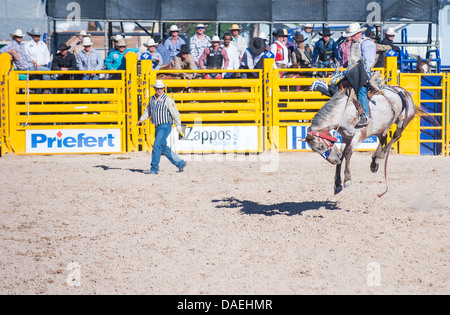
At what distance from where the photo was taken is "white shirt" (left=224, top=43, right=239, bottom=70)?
15781 millimetres

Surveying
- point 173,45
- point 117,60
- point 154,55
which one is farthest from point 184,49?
point 117,60

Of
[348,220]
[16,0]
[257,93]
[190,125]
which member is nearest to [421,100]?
[257,93]

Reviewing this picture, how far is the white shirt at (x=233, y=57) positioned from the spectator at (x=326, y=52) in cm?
184

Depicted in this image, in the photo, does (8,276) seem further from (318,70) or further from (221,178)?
(318,70)

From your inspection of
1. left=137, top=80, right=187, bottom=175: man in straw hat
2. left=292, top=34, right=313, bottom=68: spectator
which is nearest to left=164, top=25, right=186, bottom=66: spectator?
left=292, top=34, right=313, bottom=68: spectator

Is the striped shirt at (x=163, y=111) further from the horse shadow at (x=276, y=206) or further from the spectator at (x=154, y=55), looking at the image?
the spectator at (x=154, y=55)

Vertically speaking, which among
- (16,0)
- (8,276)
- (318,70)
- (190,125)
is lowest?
(8,276)

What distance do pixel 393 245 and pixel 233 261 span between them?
1.87 metres

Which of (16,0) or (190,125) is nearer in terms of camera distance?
(190,125)

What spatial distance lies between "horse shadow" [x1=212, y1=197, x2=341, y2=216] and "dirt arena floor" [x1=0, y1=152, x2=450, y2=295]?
3 cm

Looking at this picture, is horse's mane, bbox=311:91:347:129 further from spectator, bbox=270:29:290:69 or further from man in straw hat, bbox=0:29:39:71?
man in straw hat, bbox=0:29:39:71

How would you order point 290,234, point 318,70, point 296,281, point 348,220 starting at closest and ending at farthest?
point 296,281 → point 290,234 → point 348,220 → point 318,70

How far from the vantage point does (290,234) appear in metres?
8.33

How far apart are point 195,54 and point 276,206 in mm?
7291
